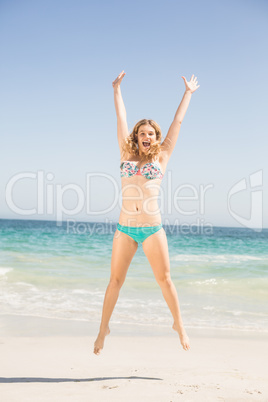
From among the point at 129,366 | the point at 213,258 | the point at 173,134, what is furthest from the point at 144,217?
the point at 213,258

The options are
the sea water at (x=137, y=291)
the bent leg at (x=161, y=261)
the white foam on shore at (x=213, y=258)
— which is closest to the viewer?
the bent leg at (x=161, y=261)

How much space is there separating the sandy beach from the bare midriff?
4.73ft

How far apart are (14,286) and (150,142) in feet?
21.7

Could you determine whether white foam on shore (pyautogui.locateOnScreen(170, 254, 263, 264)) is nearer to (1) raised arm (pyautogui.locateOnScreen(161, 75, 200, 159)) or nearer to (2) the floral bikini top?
(1) raised arm (pyautogui.locateOnScreen(161, 75, 200, 159))

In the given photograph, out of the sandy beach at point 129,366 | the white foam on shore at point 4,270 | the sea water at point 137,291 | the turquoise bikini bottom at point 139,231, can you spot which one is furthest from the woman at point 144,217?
the white foam on shore at point 4,270

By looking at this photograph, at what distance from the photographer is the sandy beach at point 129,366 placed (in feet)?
11.0

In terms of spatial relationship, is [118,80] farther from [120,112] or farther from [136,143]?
[136,143]

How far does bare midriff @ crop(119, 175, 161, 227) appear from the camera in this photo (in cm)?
351

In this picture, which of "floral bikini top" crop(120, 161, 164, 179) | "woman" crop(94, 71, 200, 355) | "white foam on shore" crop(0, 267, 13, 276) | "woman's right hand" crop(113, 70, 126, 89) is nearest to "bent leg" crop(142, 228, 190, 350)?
"woman" crop(94, 71, 200, 355)

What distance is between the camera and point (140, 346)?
4984 millimetres

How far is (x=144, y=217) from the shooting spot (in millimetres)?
3518

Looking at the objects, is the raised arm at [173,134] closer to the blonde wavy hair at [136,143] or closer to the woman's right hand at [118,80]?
the blonde wavy hair at [136,143]

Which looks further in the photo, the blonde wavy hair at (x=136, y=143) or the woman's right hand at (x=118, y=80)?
the woman's right hand at (x=118, y=80)

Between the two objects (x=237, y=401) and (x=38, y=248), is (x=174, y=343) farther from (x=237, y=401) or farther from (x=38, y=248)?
(x=38, y=248)
